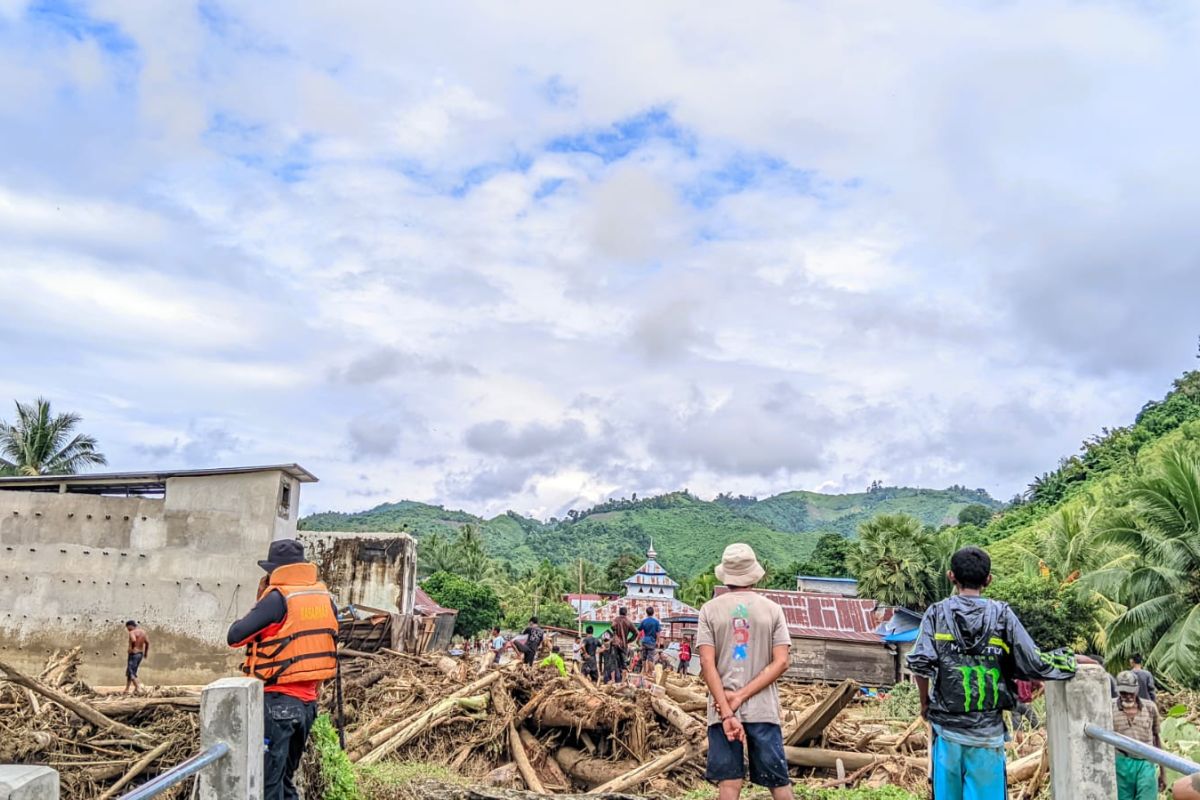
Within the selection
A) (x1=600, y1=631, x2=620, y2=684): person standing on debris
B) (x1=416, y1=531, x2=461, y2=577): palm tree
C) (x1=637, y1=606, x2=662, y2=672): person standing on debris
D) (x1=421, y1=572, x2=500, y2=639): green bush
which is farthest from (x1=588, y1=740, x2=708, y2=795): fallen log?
(x1=416, y1=531, x2=461, y2=577): palm tree

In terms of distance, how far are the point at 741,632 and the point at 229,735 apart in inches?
119

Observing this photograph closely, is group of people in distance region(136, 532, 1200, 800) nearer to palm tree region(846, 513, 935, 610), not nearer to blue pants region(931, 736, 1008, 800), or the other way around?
blue pants region(931, 736, 1008, 800)

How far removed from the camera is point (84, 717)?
27.3ft

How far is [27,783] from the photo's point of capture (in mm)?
2707

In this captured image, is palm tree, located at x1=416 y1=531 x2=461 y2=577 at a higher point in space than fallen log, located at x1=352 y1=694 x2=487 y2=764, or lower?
higher

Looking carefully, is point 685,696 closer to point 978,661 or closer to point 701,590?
point 978,661

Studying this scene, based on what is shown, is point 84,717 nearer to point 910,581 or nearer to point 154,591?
point 154,591

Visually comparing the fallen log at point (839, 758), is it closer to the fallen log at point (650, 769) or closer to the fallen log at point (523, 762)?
the fallen log at point (650, 769)

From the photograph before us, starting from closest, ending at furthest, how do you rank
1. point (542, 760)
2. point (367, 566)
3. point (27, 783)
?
point (27, 783) < point (542, 760) < point (367, 566)

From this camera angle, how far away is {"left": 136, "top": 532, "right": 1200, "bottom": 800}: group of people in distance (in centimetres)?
488

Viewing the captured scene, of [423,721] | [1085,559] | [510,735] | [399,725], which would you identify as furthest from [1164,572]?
[399,725]

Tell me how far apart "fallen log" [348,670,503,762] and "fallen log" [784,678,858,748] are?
14.4ft

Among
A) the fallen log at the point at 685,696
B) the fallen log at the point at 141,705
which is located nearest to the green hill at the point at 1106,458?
the fallen log at the point at 685,696

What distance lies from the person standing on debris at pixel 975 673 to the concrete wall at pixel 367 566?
23763mm
